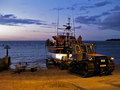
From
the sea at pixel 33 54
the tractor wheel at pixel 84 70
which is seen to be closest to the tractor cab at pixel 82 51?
the tractor wheel at pixel 84 70

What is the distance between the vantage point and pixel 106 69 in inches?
488

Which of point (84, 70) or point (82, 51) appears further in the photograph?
point (82, 51)

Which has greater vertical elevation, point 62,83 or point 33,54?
point 33,54

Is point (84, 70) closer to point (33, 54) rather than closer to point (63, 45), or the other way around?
point (63, 45)

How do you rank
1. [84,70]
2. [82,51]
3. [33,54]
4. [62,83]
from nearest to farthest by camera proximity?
[62,83], [84,70], [82,51], [33,54]

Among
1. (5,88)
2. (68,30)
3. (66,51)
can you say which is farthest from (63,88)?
(68,30)

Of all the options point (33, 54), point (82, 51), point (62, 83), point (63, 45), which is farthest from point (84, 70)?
point (33, 54)

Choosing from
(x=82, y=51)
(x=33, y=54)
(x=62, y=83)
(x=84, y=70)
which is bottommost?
(x=62, y=83)

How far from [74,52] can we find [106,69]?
3554 millimetres

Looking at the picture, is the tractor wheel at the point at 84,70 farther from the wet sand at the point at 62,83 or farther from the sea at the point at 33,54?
the sea at the point at 33,54

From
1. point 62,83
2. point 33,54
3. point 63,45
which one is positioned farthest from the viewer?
point 33,54

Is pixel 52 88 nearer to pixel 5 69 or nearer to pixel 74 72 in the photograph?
pixel 74 72

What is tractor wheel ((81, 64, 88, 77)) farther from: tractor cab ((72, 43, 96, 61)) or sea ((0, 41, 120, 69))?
sea ((0, 41, 120, 69))

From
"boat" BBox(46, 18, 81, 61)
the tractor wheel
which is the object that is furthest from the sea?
the tractor wheel
